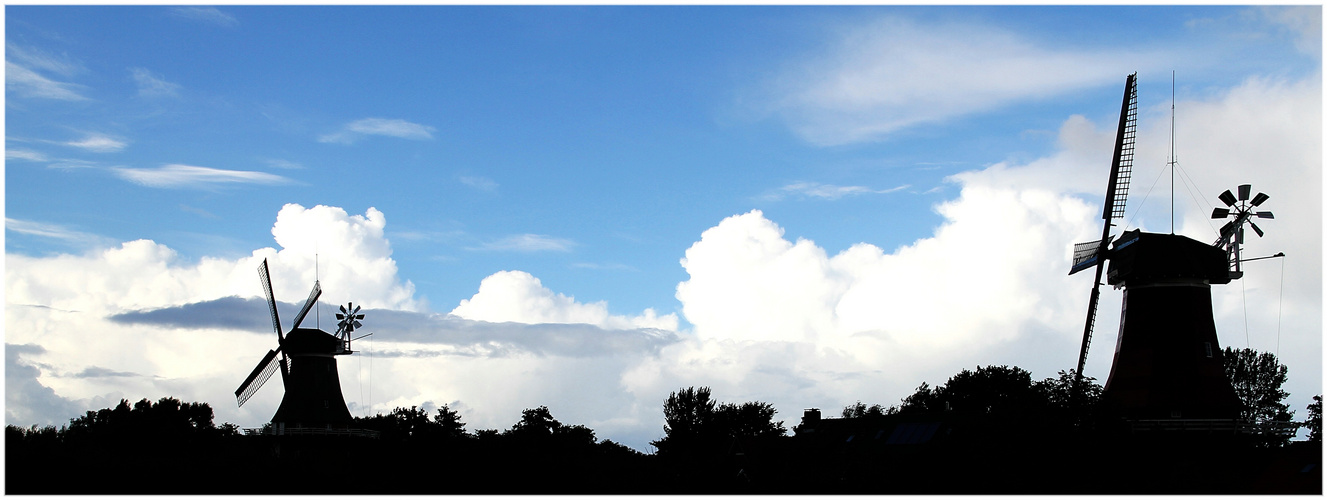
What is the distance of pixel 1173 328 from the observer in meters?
63.0

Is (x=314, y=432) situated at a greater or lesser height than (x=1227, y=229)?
lesser

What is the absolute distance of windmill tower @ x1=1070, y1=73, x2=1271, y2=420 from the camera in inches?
2467

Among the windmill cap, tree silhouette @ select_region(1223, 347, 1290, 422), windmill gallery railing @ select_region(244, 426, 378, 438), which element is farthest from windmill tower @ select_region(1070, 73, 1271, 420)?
windmill gallery railing @ select_region(244, 426, 378, 438)

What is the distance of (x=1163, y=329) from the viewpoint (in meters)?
63.2

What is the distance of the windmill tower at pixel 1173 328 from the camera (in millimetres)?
62656

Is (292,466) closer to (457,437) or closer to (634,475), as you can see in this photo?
(457,437)

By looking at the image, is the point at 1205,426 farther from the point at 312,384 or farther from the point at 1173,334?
the point at 312,384

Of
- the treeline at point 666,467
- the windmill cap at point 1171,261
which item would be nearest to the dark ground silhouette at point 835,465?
the treeline at point 666,467

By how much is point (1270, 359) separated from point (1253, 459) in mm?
35146

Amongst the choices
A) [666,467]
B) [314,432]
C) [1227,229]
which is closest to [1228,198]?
[1227,229]

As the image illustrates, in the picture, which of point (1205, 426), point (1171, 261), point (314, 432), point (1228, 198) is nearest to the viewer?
point (1205, 426)

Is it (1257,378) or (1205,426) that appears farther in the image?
(1257,378)

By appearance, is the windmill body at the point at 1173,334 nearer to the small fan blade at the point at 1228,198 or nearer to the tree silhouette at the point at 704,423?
the small fan blade at the point at 1228,198

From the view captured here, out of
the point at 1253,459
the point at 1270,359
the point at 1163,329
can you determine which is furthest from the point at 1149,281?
the point at 1270,359
